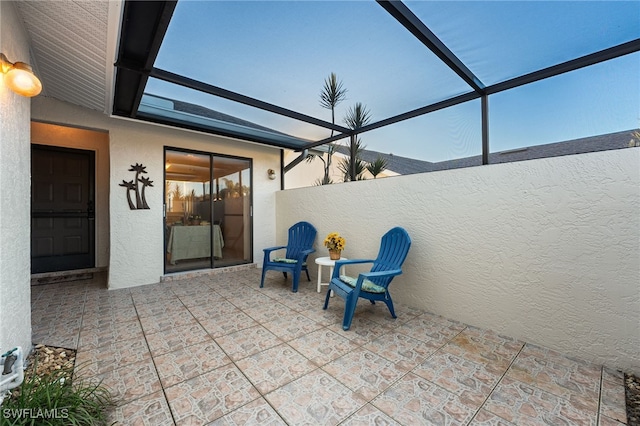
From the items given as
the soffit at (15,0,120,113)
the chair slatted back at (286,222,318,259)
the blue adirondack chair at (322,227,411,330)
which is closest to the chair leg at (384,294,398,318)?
the blue adirondack chair at (322,227,411,330)

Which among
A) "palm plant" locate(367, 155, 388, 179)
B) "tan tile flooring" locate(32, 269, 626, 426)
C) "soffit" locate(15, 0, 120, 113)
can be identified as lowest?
"tan tile flooring" locate(32, 269, 626, 426)

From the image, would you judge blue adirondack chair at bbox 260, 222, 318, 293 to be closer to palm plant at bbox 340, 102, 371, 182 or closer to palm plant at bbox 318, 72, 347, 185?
palm plant at bbox 340, 102, 371, 182

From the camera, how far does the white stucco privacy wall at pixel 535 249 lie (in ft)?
6.38

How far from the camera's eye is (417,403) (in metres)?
1.61

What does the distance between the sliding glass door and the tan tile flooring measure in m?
1.65

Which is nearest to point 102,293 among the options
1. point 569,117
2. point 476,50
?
point 476,50

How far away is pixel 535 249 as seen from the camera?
7.63ft

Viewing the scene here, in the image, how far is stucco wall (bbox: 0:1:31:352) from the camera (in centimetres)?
166

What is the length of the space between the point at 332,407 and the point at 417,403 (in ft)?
1.78

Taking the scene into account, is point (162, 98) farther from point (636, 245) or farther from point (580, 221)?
point (636, 245)

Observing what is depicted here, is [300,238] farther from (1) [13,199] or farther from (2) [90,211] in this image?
(2) [90,211]

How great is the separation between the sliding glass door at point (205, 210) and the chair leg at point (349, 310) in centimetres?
335

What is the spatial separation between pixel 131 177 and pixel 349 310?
4.13 m

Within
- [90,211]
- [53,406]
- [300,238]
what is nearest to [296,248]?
[300,238]
